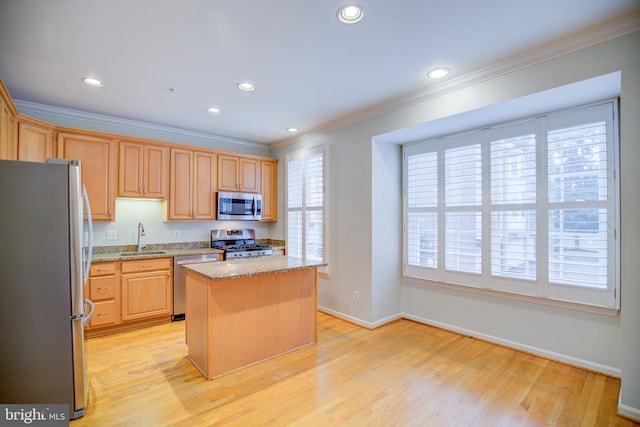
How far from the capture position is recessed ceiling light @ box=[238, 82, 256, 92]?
3.05 meters

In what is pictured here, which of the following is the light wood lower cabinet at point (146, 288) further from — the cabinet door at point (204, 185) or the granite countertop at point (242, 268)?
the granite countertop at point (242, 268)

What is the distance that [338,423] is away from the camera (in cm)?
204

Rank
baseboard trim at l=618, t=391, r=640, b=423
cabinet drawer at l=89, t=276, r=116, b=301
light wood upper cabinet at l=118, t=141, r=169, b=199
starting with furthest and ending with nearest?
light wood upper cabinet at l=118, t=141, r=169, b=199
cabinet drawer at l=89, t=276, r=116, b=301
baseboard trim at l=618, t=391, r=640, b=423

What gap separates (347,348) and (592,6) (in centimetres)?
327

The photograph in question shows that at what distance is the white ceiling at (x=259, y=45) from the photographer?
6.40 ft

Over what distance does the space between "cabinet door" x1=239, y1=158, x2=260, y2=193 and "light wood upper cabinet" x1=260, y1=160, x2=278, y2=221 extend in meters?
0.09

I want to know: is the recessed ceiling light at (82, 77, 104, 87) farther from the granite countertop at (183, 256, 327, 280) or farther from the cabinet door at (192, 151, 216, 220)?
the granite countertop at (183, 256, 327, 280)

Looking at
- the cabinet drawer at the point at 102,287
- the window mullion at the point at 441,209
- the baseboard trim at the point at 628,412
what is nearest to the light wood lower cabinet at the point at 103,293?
the cabinet drawer at the point at 102,287

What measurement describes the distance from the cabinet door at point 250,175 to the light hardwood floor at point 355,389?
2.52 meters

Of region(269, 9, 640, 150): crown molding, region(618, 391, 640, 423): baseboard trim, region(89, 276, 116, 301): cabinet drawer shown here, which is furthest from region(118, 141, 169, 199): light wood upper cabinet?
region(618, 391, 640, 423): baseboard trim

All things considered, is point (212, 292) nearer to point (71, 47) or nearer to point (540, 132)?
point (71, 47)

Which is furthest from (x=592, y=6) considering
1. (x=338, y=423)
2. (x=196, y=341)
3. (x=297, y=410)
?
(x=196, y=341)

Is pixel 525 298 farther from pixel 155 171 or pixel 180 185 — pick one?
pixel 155 171

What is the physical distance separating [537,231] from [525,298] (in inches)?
26.5
